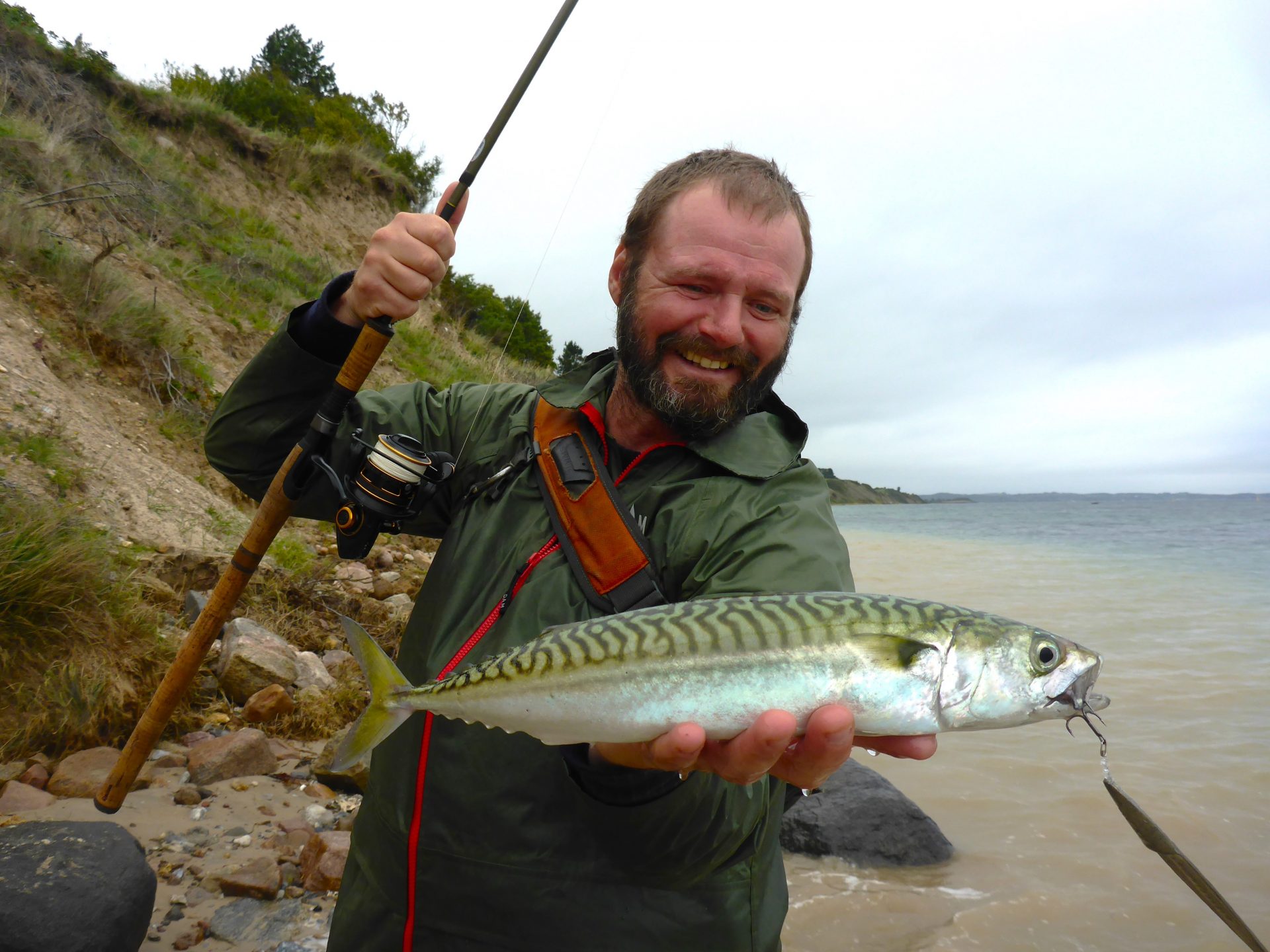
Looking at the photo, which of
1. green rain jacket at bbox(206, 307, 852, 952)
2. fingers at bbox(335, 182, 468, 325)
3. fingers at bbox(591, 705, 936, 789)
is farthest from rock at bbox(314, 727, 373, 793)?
fingers at bbox(591, 705, 936, 789)

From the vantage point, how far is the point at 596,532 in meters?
2.32

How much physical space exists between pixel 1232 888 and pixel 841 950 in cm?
298

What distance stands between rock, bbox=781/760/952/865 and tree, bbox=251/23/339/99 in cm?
2828

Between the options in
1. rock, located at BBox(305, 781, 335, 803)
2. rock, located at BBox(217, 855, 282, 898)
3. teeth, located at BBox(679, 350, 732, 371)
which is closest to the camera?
teeth, located at BBox(679, 350, 732, 371)

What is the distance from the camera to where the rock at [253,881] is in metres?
3.53

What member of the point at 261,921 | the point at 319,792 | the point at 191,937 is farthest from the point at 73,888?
the point at 319,792

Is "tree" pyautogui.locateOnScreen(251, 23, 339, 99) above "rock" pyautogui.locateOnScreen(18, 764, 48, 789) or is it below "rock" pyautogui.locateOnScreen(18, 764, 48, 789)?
above

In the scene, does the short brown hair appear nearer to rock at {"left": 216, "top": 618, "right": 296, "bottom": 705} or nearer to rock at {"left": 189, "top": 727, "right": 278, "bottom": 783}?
rock at {"left": 189, "top": 727, "right": 278, "bottom": 783}

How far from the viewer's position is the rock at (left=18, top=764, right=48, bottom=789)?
3.90 meters

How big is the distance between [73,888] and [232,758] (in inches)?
61.1

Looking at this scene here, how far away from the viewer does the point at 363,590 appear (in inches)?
284

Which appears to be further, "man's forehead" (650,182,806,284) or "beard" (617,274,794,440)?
"man's forehead" (650,182,806,284)

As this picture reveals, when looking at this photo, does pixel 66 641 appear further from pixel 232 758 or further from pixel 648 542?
pixel 648 542

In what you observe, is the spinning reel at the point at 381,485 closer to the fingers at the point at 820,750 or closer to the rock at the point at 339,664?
the fingers at the point at 820,750
